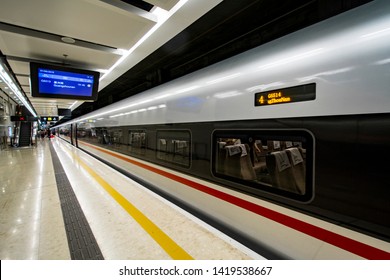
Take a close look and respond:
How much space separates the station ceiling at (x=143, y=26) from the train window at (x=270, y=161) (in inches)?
63.0

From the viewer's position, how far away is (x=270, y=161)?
7.01 feet

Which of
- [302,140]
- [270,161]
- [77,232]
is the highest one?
[302,140]

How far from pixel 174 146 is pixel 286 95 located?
2.21m

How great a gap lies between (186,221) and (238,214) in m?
0.83

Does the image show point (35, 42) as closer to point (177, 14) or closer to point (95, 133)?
point (177, 14)

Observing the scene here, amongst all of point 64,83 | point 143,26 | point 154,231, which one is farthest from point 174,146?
point 64,83

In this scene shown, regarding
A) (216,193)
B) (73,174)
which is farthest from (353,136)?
(73,174)

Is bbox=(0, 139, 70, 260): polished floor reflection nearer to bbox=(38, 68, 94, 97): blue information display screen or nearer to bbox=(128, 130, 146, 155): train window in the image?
bbox=(128, 130, 146, 155): train window

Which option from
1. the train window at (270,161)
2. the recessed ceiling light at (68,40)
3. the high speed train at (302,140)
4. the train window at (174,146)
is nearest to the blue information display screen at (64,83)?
the recessed ceiling light at (68,40)

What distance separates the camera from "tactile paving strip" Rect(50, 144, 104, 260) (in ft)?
7.23

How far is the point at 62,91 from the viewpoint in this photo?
4738 mm

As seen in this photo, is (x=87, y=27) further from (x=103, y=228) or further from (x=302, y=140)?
(x=302, y=140)

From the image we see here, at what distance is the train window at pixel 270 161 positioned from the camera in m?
1.70
